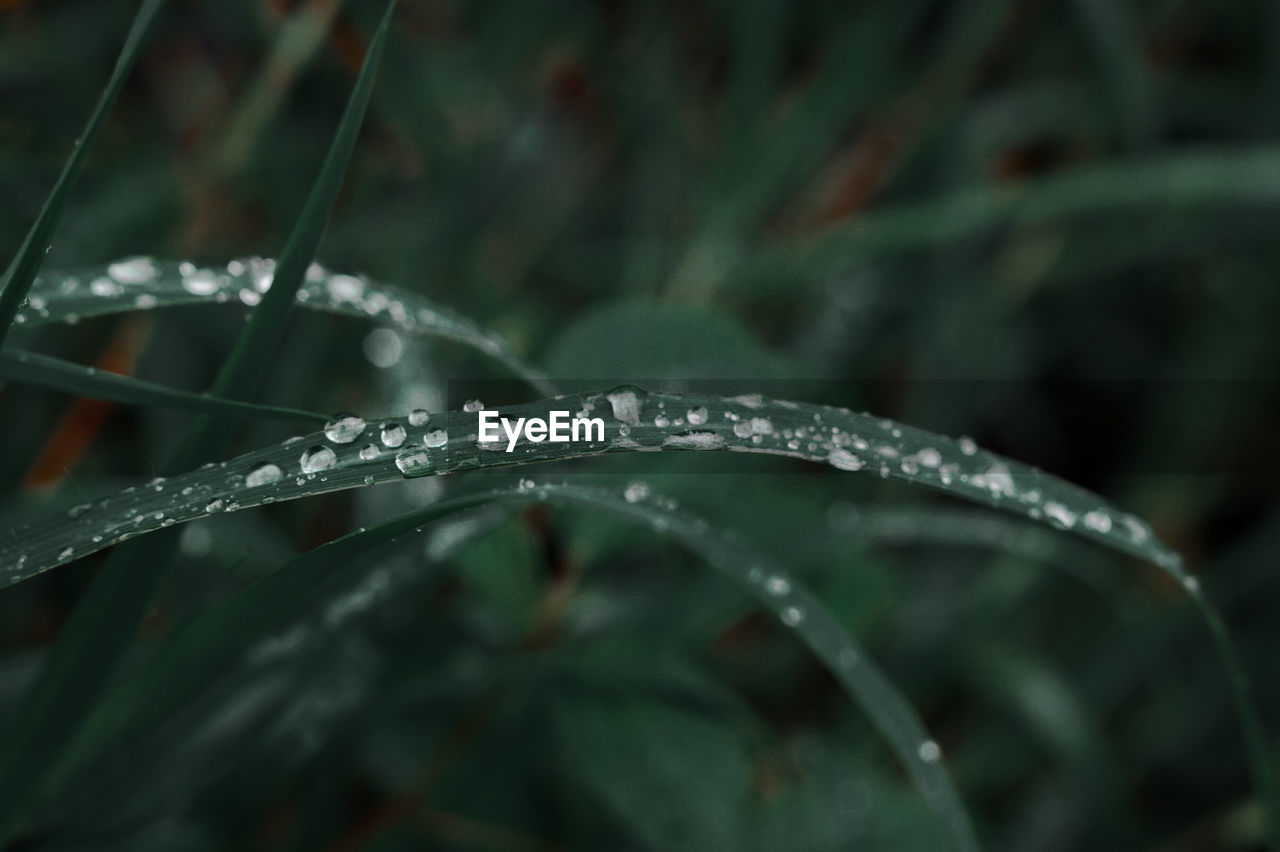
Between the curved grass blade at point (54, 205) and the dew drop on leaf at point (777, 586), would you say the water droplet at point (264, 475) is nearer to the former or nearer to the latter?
the curved grass blade at point (54, 205)

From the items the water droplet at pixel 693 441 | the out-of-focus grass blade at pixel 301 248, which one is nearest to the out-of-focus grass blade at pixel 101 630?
the out-of-focus grass blade at pixel 301 248

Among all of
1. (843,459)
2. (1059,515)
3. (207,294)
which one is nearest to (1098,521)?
(1059,515)

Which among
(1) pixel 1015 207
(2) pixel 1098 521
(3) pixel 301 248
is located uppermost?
(1) pixel 1015 207

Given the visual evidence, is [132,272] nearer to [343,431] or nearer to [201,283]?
[201,283]

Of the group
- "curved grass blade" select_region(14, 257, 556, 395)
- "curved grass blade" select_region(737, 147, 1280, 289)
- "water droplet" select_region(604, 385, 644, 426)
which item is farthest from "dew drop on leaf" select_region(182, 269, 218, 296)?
"curved grass blade" select_region(737, 147, 1280, 289)

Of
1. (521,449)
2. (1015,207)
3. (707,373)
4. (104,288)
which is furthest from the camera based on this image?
(1015,207)
